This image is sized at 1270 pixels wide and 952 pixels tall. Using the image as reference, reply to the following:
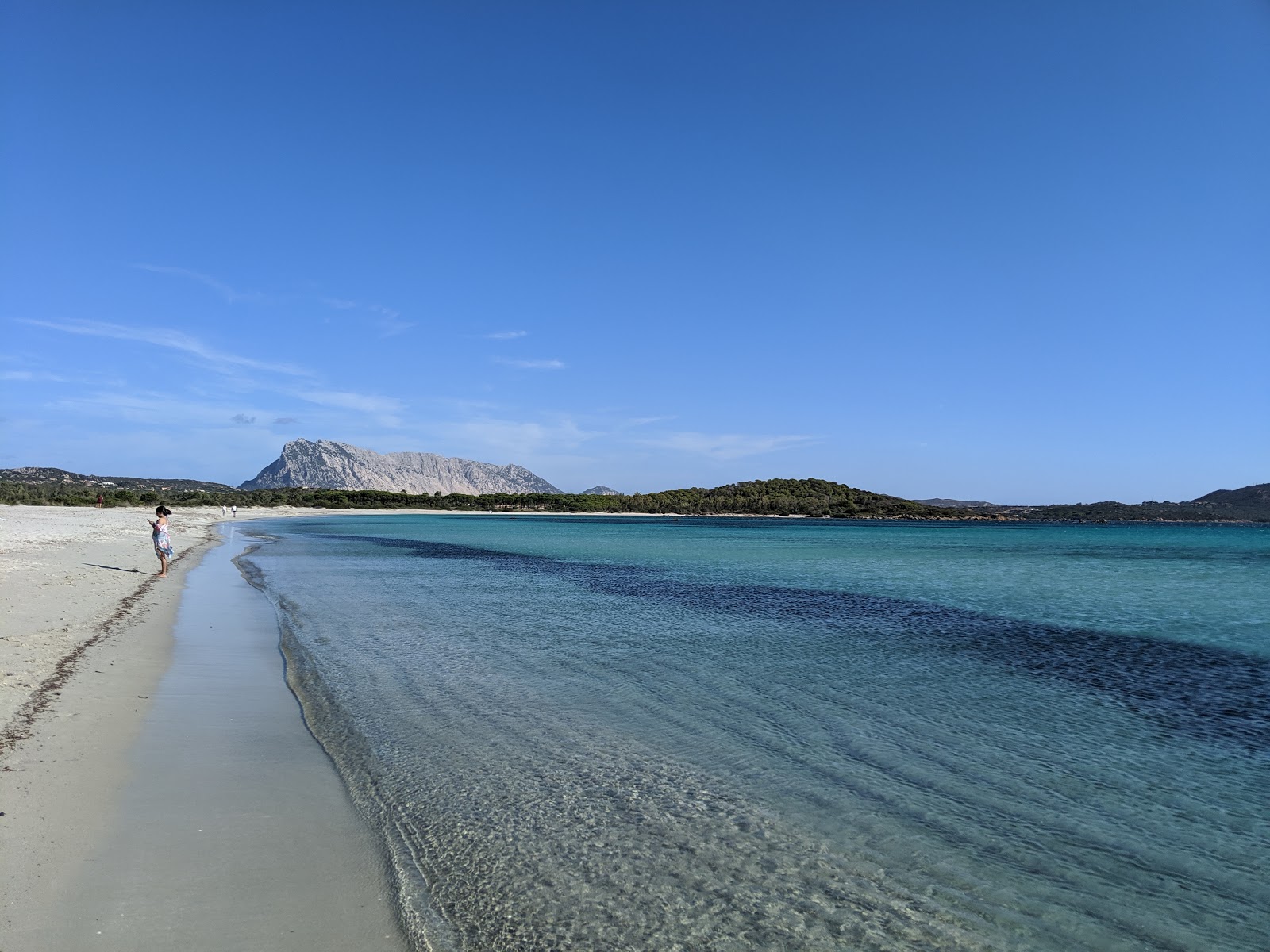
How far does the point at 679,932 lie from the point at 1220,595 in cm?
2622

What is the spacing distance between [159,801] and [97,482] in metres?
191

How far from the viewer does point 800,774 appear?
21.7 ft

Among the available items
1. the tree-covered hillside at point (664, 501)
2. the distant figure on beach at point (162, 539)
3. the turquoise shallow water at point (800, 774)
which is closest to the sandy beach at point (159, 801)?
the turquoise shallow water at point (800, 774)

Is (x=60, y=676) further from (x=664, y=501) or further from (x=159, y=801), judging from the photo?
(x=664, y=501)

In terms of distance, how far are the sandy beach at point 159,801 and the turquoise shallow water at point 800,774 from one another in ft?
1.20

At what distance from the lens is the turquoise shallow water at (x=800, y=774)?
171 inches

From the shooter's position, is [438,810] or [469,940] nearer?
[469,940]

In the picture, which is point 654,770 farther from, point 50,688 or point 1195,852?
point 50,688

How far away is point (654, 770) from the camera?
6.61 metres

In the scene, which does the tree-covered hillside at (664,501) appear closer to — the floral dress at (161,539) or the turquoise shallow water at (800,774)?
the floral dress at (161,539)

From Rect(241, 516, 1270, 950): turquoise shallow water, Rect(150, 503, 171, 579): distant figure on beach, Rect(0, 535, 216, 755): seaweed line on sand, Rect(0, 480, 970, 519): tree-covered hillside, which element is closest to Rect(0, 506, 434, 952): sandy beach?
Rect(0, 535, 216, 755): seaweed line on sand

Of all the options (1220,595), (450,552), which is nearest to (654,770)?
(1220,595)

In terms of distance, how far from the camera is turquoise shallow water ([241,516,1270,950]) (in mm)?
4332

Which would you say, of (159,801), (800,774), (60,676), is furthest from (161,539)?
(800,774)
